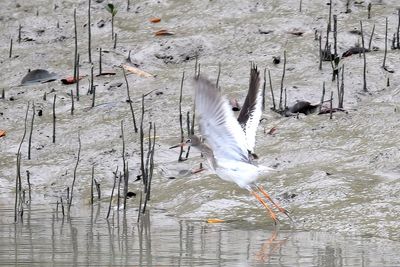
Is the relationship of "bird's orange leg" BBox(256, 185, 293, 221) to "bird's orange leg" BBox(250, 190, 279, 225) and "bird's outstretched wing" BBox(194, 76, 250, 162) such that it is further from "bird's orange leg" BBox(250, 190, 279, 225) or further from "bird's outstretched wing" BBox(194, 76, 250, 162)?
"bird's outstretched wing" BBox(194, 76, 250, 162)

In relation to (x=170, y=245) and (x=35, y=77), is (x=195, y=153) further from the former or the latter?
(x=170, y=245)

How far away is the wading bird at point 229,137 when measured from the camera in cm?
780

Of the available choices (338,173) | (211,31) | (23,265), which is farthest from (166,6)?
(23,265)

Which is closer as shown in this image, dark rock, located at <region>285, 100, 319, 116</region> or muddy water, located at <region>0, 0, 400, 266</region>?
muddy water, located at <region>0, 0, 400, 266</region>

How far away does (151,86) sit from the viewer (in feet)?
36.9

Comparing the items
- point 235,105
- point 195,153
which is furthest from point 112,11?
point 195,153

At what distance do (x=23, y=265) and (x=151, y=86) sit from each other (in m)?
5.41

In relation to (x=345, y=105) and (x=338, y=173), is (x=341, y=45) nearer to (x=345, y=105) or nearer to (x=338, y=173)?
(x=345, y=105)

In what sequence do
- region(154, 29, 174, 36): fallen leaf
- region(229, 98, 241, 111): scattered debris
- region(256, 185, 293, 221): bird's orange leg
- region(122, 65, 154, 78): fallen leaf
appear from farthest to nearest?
region(154, 29, 174, 36): fallen leaf < region(122, 65, 154, 78): fallen leaf < region(229, 98, 241, 111): scattered debris < region(256, 185, 293, 221): bird's orange leg

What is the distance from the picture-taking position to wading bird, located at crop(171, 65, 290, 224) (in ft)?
25.6

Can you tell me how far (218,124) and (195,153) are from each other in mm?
1900

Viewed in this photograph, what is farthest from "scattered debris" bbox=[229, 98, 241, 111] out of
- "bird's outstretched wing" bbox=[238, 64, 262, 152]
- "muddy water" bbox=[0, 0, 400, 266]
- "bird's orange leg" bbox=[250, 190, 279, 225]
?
"bird's orange leg" bbox=[250, 190, 279, 225]

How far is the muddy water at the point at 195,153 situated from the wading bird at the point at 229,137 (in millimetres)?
294

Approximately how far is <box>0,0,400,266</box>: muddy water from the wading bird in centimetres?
29
